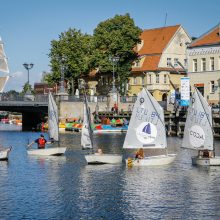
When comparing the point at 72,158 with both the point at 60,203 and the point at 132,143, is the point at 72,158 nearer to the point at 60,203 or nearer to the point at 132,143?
the point at 132,143

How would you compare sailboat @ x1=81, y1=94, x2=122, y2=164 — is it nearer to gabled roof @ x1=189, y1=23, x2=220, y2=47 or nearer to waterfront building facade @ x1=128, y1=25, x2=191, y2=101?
gabled roof @ x1=189, y1=23, x2=220, y2=47

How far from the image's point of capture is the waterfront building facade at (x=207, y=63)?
390ft

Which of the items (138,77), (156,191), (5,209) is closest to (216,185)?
(156,191)

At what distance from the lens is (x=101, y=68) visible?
449 feet

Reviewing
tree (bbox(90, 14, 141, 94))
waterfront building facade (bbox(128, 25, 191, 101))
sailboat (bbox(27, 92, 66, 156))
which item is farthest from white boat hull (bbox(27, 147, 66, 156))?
waterfront building facade (bbox(128, 25, 191, 101))

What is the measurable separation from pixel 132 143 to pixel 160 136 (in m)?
2.64

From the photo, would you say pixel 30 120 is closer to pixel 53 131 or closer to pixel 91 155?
pixel 53 131

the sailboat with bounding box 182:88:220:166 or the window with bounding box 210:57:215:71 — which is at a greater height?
the window with bounding box 210:57:215:71

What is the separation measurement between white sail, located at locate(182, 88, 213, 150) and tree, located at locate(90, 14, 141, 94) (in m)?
79.5

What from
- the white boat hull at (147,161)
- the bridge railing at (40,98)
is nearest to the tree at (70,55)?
the bridge railing at (40,98)

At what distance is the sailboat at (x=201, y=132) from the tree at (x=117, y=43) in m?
79.6

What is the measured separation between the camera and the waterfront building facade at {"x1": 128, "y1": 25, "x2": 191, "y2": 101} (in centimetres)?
14238

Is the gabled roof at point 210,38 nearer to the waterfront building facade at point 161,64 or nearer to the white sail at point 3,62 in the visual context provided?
the waterfront building facade at point 161,64

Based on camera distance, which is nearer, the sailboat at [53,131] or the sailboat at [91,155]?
the sailboat at [91,155]
